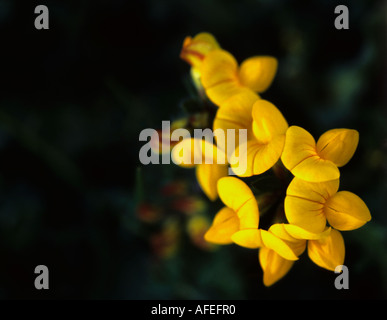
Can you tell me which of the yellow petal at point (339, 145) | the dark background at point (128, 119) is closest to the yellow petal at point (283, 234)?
the yellow petal at point (339, 145)

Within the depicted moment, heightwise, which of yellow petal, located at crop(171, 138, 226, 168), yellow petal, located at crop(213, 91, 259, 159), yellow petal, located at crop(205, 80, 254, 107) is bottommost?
yellow petal, located at crop(171, 138, 226, 168)

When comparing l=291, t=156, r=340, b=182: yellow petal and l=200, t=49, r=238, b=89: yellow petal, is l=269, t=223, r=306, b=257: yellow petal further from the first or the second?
l=200, t=49, r=238, b=89: yellow petal

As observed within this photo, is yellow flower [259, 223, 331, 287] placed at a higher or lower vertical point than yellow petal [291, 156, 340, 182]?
lower

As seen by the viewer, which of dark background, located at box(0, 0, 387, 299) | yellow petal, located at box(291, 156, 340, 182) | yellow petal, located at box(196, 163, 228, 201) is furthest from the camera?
dark background, located at box(0, 0, 387, 299)

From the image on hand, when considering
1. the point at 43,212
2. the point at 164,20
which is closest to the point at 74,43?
the point at 164,20

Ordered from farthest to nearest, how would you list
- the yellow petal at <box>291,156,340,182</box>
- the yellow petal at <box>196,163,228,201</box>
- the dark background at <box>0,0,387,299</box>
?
the dark background at <box>0,0,387,299</box> < the yellow petal at <box>196,163,228,201</box> < the yellow petal at <box>291,156,340,182</box>

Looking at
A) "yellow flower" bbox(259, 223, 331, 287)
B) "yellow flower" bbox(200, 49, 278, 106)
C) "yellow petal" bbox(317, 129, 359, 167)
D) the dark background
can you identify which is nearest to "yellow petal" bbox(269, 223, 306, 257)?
"yellow flower" bbox(259, 223, 331, 287)

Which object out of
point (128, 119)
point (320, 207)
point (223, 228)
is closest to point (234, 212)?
point (223, 228)

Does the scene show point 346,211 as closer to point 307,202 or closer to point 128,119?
point 307,202
